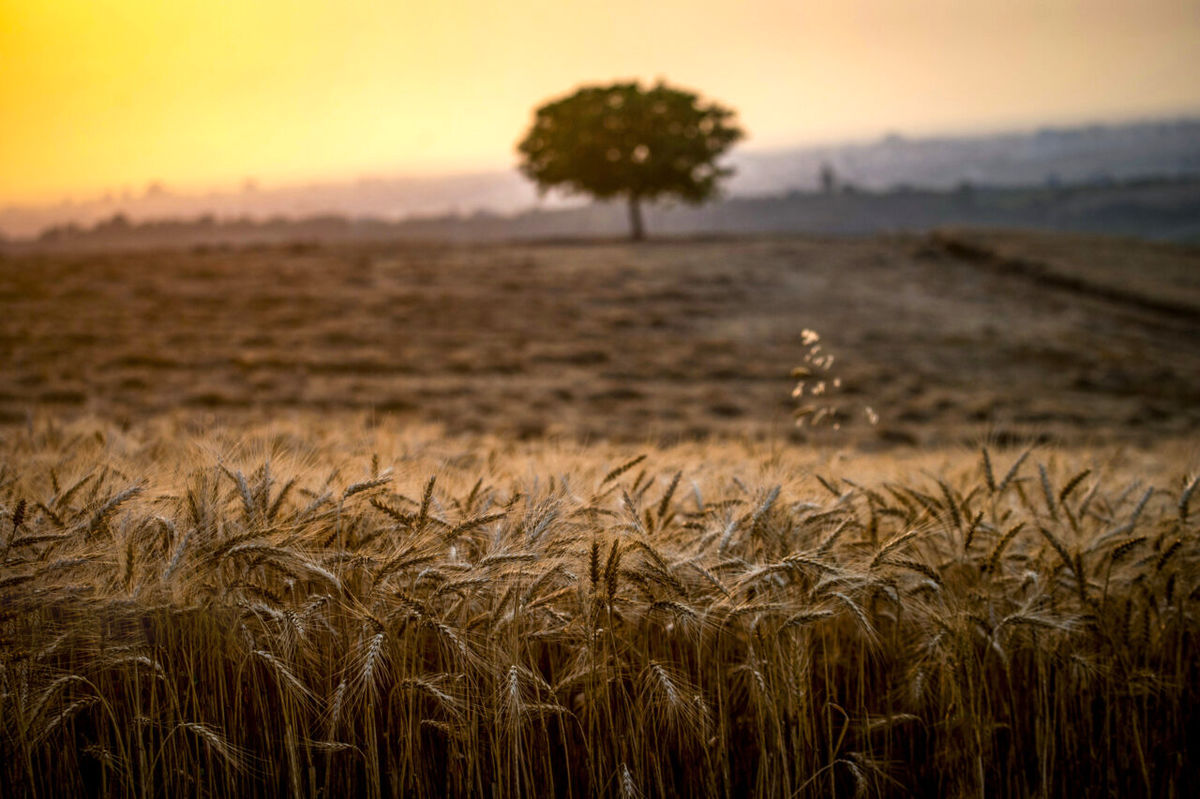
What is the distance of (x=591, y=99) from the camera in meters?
40.1

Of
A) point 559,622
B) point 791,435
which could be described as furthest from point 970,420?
point 559,622

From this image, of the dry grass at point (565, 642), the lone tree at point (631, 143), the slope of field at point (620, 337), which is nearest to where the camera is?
the dry grass at point (565, 642)

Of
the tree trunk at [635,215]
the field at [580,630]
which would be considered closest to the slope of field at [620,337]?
the field at [580,630]

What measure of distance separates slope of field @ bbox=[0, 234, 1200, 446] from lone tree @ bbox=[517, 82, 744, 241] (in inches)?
Answer: 402

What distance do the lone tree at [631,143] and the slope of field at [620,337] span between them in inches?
402

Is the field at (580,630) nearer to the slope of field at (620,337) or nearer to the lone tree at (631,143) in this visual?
the slope of field at (620,337)

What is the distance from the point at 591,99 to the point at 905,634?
3999 centimetres

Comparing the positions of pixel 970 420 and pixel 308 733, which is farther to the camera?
pixel 970 420

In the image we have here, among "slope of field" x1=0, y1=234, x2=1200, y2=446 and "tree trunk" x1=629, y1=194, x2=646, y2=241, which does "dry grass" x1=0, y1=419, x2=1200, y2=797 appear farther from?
"tree trunk" x1=629, y1=194, x2=646, y2=241

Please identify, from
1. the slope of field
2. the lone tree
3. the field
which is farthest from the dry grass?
the lone tree

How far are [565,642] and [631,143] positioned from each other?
127 feet

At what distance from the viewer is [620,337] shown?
18922mm

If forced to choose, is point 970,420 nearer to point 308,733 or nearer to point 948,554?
point 948,554

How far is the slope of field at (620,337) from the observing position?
13320 millimetres
